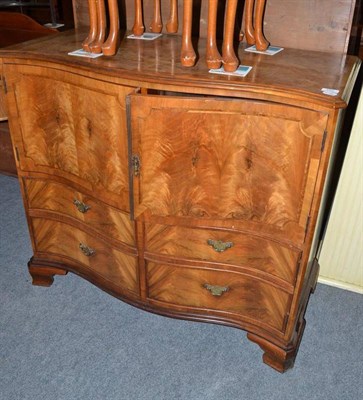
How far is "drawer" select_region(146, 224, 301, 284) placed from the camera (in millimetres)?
1385

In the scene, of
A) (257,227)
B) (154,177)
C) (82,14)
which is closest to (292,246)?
(257,227)

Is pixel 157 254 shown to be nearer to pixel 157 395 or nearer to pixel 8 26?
pixel 157 395

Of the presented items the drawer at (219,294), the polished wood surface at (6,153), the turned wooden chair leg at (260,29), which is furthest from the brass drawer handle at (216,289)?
the polished wood surface at (6,153)

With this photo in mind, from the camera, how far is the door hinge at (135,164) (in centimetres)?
132

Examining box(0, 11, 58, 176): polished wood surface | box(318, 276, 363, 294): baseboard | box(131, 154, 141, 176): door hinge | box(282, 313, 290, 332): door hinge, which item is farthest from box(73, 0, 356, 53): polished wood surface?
box(0, 11, 58, 176): polished wood surface

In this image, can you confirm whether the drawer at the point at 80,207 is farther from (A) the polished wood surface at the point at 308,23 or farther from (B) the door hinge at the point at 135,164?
(A) the polished wood surface at the point at 308,23

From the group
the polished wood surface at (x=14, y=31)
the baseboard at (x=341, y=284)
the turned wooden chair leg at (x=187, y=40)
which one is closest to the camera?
the turned wooden chair leg at (x=187, y=40)

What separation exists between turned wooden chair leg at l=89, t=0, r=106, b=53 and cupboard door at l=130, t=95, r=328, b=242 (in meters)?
0.30

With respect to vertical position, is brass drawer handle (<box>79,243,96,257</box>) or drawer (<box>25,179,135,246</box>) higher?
drawer (<box>25,179,135,246</box>)

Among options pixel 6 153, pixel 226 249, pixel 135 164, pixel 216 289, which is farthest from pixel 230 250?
pixel 6 153

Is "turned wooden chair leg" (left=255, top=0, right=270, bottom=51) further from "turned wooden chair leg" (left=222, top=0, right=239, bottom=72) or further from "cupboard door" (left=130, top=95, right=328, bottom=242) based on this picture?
"cupboard door" (left=130, top=95, right=328, bottom=242)

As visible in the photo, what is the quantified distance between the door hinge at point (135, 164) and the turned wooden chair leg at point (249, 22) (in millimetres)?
601

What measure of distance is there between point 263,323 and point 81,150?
939 millimetres

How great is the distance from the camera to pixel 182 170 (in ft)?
4.33
